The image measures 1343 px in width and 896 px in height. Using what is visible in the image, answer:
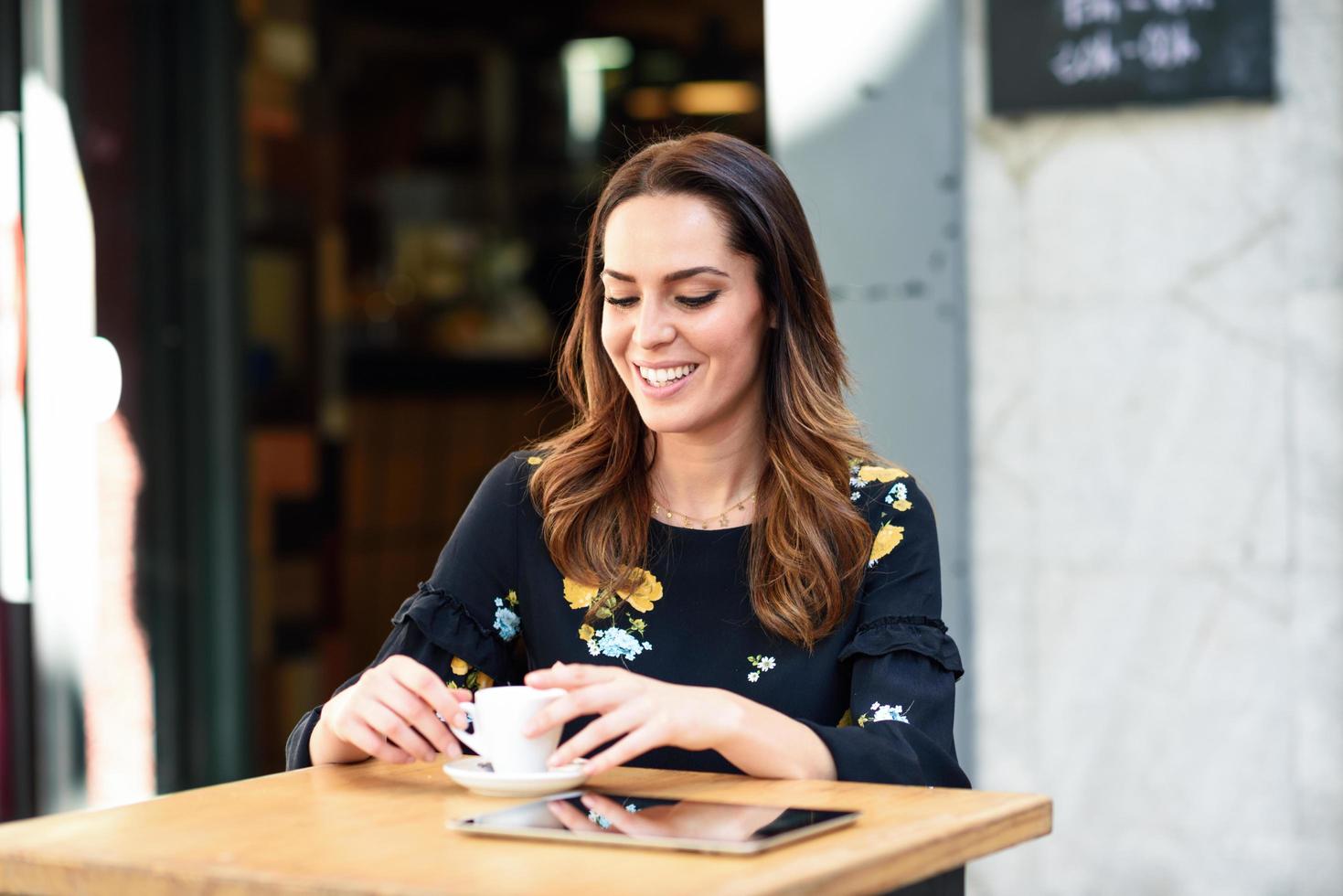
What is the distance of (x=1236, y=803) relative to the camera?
3113mm

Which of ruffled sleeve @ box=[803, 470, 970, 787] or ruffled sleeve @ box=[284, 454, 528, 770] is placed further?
ruffled sleeve @ box=[284, 454, 528, 770]

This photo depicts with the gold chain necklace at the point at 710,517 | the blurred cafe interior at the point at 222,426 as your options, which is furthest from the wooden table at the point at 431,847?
the blurred cafe interior at the point at 222,426

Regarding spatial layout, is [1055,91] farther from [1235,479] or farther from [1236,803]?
[1236,803]

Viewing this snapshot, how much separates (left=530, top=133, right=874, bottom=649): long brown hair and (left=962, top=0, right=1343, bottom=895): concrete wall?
42.1 inches

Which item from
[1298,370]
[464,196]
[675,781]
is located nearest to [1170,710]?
[1298,370]

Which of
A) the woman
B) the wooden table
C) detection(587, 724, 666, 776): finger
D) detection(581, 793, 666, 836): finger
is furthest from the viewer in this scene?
the woman

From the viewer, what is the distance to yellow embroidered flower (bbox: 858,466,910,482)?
7.10 ft

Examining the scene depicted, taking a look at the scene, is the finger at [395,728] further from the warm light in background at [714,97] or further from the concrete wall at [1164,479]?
the warm light in background at [714,97]

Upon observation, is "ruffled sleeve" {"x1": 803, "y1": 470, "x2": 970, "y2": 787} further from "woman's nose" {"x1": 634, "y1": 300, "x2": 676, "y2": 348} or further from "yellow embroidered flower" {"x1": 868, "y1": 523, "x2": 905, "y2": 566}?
"woman's nose" {"x1": 634, "y1": 300, "x2": 676, "y2": 348}

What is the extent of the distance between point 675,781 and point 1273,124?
77.0 inches

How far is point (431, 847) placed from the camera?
1341 millimetres

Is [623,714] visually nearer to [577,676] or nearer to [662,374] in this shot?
[577,676]

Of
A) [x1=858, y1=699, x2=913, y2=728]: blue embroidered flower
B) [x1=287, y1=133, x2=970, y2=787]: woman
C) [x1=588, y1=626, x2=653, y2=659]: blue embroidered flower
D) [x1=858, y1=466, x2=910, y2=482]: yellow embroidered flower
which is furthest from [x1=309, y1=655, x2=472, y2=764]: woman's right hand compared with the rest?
[x1=858, y1=466, x2=910, y2=482]: yellow embroidered flower

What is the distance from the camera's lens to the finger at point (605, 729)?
5.07ft
